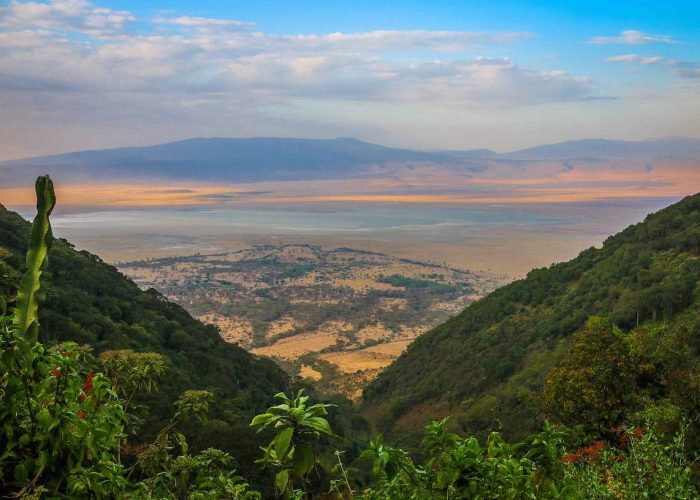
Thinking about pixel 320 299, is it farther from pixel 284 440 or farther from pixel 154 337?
pixel 284 440

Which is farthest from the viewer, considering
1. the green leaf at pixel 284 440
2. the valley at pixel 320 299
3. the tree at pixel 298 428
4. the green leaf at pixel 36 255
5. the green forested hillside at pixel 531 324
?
the valley at pixel 320 299

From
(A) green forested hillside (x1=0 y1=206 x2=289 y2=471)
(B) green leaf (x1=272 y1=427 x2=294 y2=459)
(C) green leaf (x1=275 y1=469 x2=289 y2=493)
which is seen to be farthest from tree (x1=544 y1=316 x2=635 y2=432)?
(B) green leaf (x1=272 y1=427 x2=294 y2=459)

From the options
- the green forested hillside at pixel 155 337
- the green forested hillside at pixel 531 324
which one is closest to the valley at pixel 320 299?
the green forested hillside at pixel 531 324

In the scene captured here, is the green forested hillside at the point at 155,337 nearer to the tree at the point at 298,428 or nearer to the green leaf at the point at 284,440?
the tree at the point at 298,428

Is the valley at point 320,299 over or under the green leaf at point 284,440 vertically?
under

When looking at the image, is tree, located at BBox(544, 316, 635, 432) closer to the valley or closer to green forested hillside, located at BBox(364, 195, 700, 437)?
green forested hillside, located at BBox(364, 195, 700, 437)

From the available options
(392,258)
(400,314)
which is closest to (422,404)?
(400,314)
